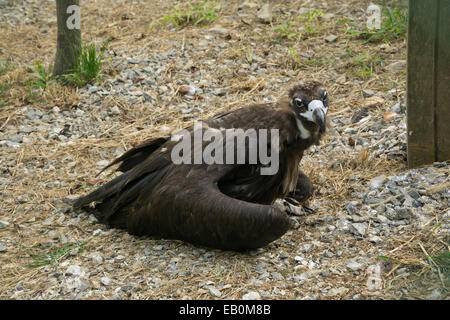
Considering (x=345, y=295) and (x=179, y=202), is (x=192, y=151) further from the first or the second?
(x=345, y=295)

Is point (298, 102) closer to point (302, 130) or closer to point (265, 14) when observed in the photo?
point (302, 130)

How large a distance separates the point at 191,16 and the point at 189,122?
2456 mm

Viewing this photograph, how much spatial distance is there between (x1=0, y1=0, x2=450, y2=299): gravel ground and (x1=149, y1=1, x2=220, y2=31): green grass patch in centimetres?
15

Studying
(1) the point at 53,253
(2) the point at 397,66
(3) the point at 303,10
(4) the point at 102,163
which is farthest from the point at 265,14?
(1) the point at 53,253

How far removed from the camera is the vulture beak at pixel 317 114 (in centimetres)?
405

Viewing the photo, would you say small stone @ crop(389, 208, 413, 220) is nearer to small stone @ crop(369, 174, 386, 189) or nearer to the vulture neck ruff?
small stone @ crop(369, 174, 386, 189)

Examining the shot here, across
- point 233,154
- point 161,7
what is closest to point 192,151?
point 233,154

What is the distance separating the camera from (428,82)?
4.49m

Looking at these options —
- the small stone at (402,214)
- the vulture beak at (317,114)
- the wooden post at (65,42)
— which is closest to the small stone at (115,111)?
the wooden post at (65,42)

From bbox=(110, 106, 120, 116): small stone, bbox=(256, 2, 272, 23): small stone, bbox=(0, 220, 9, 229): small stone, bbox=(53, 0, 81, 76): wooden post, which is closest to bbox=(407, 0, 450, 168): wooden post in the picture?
bbox=(110, 106, 120, 116): small stone

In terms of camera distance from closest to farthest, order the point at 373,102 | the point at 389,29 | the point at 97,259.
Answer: the point at 97,259, the point at 373,102, the point at 389,29

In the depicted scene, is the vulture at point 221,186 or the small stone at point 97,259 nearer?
the vulture at point 221,186

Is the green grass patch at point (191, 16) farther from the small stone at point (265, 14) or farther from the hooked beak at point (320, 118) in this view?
the hooked beak at point (320, 118)

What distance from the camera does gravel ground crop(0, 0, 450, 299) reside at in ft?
12.2
